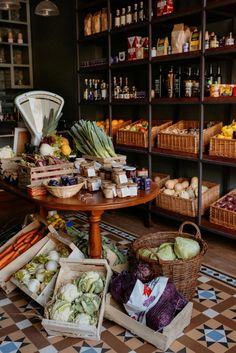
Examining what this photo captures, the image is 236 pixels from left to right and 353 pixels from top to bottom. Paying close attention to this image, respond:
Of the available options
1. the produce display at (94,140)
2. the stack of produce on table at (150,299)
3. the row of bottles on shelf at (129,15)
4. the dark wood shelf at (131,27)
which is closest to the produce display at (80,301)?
the stack of produce on table at (150,299)

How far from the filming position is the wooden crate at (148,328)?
212 cm

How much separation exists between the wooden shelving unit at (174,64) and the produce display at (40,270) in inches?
55.6

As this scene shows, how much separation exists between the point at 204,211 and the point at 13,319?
6.39 ft

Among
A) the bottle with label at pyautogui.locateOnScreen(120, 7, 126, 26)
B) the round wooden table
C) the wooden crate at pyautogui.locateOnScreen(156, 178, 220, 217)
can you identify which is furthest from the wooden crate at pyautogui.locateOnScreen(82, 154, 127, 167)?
the bottle with label at pyautogui.locateOnScreen(120, 7, 126, 26)

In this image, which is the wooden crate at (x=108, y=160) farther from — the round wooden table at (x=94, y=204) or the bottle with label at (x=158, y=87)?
the bottle with label at (x=158, y=87)

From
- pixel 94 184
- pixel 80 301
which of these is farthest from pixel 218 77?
pixel 80 301

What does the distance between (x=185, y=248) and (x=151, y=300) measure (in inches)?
18.9

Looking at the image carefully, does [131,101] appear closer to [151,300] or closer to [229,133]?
[229,133]

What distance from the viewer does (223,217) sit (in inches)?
135

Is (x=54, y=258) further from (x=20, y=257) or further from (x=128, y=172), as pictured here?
(x=128, y=172)

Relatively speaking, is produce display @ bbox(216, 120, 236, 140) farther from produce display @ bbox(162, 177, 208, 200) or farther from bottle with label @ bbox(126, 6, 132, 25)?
bottle with label @ bbox(126, 6, 132, 25)

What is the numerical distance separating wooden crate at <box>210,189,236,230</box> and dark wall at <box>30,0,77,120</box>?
7.47 ft

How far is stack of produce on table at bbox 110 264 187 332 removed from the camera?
2156 mm

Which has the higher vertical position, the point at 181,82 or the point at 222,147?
the point at 181,82
